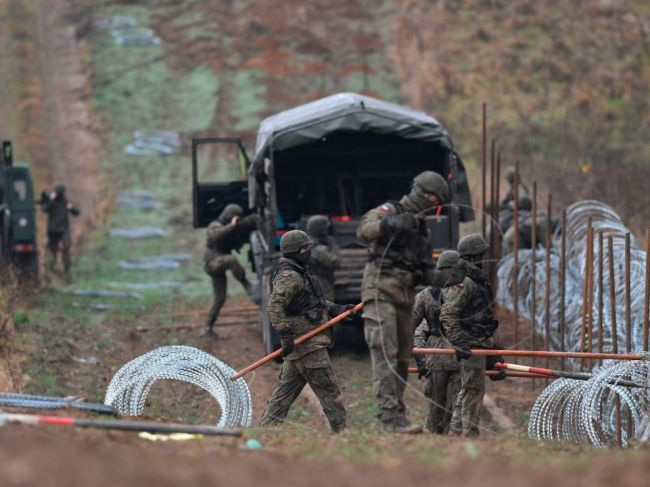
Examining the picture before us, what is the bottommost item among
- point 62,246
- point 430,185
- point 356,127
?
point 62,246

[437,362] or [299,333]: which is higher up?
[299,333]

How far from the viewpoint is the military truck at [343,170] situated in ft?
54.8

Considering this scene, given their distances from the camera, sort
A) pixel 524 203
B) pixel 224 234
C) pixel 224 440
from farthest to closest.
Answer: pixel 524 203 → pixel 224 234 → pixel 224 440

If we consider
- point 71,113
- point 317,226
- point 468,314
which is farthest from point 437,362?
point 71,113

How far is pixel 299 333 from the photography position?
11430 mm

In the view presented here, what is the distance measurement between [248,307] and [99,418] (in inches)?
432

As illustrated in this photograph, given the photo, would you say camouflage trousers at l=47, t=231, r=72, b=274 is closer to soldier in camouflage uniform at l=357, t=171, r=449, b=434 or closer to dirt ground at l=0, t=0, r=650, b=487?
dirt ground at l=0, t=0, r=650, b=487

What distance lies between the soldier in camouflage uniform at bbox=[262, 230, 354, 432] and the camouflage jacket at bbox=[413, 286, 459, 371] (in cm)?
82

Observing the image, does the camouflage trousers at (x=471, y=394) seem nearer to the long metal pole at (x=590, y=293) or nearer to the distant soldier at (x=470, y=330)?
the distant soldier at (x=470, y=330)

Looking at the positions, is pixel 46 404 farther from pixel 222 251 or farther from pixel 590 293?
pixel 222 251

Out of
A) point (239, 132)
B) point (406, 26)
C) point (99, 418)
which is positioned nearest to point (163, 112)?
point (239, 132)

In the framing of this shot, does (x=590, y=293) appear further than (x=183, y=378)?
Yes

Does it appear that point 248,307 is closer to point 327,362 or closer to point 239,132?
point 327,362

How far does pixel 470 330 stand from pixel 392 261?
115 centimetres
